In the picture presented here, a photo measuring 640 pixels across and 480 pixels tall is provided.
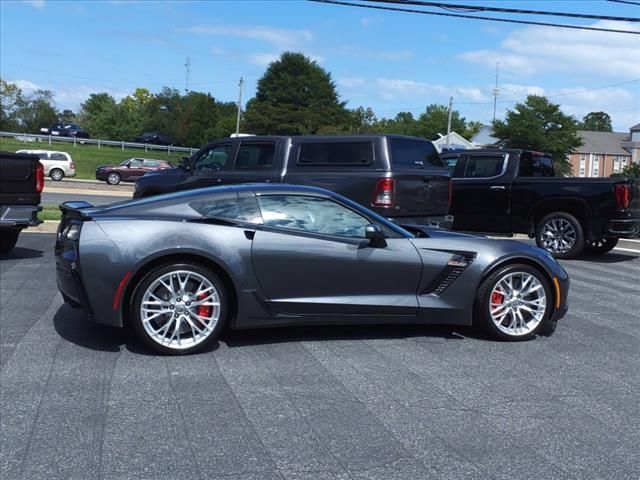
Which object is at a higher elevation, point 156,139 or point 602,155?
point 602,155

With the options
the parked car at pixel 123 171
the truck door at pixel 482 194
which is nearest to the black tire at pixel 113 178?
the parked car at pixel 123 171

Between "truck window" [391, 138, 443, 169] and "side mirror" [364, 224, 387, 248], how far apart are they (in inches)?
198

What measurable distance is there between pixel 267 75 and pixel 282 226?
86.0 metres

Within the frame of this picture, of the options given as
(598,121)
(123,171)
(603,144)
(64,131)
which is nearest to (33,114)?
(64,131)

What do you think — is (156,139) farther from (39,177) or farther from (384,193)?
(384,193)

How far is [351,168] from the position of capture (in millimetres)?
10797

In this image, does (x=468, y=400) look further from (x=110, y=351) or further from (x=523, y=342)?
(x=110, y=351)

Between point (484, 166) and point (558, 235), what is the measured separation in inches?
80.3

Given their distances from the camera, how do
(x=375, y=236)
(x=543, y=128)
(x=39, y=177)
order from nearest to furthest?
(x=375, y=236), (x=39, y=177), (x=543, y=128)

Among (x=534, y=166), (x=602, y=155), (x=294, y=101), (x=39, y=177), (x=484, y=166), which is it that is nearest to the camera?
(x=39, y=177)

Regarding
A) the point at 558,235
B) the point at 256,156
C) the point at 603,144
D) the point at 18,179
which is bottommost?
the point at 558,235

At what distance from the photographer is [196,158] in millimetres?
12234

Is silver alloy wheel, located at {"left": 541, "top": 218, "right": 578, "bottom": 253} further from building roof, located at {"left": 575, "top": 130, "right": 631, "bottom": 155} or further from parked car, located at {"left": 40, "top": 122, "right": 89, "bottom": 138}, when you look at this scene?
building roof, located at {"left": 575, "top": 130, "right": 631, "bottom": 155}

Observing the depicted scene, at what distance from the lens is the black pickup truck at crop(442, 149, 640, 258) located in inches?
444
